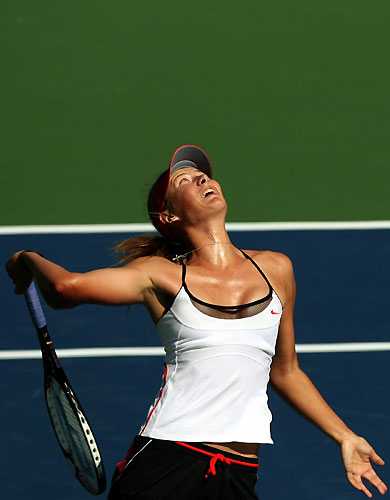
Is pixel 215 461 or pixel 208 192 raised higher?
pixel 208 192

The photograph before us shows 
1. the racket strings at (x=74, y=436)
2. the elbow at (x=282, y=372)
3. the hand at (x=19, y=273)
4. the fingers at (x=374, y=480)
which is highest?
the hand at (x=19, y=273)

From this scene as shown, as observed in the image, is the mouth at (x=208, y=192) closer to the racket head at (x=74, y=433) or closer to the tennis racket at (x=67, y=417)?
the tennis racket at (x=67, y=417)

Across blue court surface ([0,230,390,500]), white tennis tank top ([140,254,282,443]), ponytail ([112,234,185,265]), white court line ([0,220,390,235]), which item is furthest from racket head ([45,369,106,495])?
white court line ([0,220,390,235])

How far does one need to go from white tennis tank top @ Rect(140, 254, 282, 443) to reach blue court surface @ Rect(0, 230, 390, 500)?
1825 millimetres

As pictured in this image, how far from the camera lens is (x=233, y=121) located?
6695 millimetres

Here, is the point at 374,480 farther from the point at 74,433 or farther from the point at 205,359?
the point at 74,433

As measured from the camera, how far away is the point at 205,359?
12.9 feet

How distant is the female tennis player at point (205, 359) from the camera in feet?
12.7

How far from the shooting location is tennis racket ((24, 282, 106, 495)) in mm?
4180

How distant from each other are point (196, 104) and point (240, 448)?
10.7ft

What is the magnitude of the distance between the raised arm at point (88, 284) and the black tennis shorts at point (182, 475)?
1.83 feet

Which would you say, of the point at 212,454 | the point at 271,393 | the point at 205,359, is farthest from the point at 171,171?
the point at 271,393

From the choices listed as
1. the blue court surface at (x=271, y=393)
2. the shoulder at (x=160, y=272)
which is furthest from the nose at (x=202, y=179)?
the blue court surface at (x=271, y=393)

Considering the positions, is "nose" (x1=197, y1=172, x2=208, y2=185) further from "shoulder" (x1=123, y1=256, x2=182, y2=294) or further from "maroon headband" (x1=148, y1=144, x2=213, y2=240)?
"shoulder" (x1=123, y1=256, x2=182, y2=294)
